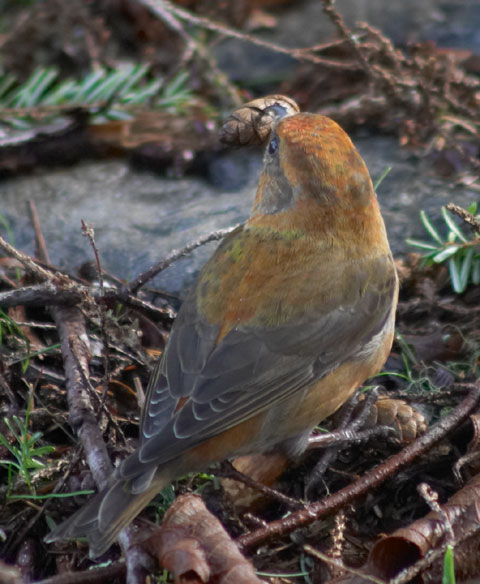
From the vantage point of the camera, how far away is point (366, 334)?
12.7 feet

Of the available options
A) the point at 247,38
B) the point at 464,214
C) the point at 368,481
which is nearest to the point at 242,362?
the point at 368,481

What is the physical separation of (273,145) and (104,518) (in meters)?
1.97

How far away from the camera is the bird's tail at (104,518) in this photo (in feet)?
10.1

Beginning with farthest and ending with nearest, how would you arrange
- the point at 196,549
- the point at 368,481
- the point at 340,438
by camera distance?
the point at 340,438 < the point at 368,481 < the point at 196,549

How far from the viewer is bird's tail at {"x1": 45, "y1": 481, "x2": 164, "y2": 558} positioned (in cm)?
308

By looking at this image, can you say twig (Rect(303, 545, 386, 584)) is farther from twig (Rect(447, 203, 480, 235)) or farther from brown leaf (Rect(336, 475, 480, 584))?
twig (Rect(447, 203, 480, 235))

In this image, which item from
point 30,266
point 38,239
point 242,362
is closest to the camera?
point 242,362

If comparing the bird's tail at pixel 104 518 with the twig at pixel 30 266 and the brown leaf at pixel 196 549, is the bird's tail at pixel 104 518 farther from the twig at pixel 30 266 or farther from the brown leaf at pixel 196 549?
the twig at pixel 30 266

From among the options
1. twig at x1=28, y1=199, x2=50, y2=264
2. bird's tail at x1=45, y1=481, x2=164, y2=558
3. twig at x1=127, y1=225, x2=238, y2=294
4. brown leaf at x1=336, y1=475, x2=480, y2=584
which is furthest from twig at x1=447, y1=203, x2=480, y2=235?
twig at x1=28, y1=199, x2=50, y2=264

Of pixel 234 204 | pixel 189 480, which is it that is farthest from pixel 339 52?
pixel 189 480

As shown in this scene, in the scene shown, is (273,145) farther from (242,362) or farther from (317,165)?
(242,362)

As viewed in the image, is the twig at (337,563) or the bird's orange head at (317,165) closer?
the twig at (337,563)

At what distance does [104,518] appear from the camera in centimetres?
309

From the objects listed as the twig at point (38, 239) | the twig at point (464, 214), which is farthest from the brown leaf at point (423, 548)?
the twig at point (38, 239)
